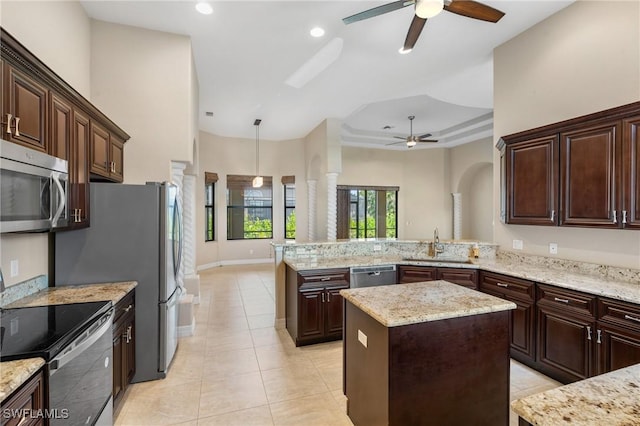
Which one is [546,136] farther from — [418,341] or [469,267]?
[418,341]

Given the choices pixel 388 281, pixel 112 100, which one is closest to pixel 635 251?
pixel 388 281

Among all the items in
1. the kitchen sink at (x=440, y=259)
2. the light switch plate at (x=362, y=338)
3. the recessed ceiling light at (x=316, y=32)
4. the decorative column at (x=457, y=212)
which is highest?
the recessed ceiling light at (x=316, y=32)

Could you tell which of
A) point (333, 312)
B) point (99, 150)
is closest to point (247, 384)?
point (333, 312)

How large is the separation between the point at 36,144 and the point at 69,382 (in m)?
1.41

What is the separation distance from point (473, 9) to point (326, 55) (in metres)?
1.82

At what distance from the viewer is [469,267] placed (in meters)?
3.44

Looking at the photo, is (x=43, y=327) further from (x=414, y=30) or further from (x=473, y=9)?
(x=473, y=9)

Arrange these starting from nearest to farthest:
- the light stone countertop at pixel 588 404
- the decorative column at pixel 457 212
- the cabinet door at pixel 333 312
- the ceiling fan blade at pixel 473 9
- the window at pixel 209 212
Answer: the light stone countertop at pixel 588 404 → the ceiling fan blade at pixel 473 9 → the cabinet door at pixel 333 312 → the window at pixel 209 212 → the decorative column at pixel 457 212

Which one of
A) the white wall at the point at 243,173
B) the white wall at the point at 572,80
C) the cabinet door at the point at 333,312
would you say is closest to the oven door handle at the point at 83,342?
the cabinet door at the point at 333,312

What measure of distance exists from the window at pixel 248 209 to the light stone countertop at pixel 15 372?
729cm

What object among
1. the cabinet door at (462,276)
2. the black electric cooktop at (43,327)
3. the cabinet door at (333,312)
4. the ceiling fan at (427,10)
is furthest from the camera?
the cabinet door at (333,312)

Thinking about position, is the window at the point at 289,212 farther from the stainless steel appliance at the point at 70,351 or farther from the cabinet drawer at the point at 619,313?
the cabinet drawer at the point at 619,313

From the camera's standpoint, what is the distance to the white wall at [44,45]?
2068mm

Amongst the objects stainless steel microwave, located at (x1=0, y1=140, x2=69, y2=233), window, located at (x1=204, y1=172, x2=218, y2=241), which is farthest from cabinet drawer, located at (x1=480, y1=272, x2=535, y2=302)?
window, located at (x1=204, y1=172, x2=218, y2=241)
